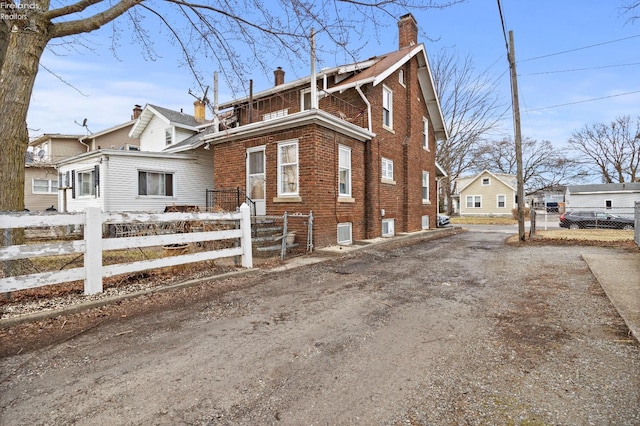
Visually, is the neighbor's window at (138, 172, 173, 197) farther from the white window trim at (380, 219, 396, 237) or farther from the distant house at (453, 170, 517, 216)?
the distant house at (453, 170, 517, 216)

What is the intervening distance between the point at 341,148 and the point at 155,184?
31.5 ft

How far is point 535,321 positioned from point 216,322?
12.8ft

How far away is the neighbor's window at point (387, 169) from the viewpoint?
13.0 m

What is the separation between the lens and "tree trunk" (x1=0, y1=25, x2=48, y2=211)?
4766 millimetres

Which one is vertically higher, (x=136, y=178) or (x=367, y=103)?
(x=367, y=103)

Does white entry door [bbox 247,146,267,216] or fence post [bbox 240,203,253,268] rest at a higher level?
white entry door [bbox 247,146,267,216]

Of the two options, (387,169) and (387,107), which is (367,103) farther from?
(387,169)

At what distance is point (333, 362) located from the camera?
2920 mm

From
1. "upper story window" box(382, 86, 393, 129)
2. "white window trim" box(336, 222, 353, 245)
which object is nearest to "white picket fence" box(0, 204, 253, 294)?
"white window trim" box(336, 222, 353, 245)

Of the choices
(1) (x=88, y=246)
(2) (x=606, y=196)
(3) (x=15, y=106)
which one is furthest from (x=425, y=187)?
(2) (x=606, y=196)

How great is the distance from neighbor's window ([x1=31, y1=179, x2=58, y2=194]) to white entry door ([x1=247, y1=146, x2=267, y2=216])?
1996cm

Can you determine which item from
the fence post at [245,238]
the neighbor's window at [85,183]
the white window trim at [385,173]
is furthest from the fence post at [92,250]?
the neighbor's window at [85,183]

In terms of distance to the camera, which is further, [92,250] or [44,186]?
[44,186]

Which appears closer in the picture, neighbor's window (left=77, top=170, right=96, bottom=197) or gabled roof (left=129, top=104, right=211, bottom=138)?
neighbor's window (left=77, top=170, right=96, bottom=197)
